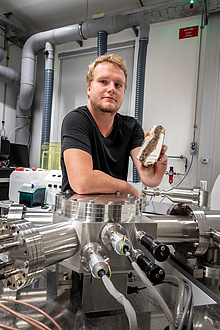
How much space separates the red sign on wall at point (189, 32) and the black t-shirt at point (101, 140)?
2377 mm

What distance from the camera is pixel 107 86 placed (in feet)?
3.13

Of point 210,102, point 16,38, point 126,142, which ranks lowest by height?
point 126,142

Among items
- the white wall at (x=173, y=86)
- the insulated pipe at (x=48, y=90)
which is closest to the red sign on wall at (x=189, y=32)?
the white wall at (x=173, y=86)

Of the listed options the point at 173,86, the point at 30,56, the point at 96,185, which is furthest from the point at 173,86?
the point at 96,185

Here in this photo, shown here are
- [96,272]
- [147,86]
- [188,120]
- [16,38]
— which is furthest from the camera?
[16,38]

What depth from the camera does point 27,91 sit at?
3.67 m

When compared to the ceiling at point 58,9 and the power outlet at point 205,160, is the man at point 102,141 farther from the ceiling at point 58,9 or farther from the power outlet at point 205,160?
the ceiling at point 58,9

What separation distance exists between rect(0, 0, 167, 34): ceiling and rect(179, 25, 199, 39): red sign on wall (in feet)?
1.72

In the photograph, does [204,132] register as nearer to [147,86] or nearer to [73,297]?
[147,86]

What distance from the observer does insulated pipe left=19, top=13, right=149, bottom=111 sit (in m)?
2.92

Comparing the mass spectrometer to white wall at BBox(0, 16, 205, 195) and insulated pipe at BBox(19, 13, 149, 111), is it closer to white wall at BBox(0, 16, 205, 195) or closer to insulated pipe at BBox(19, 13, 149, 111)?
white wall at BBox(0, 16, 205, 195)

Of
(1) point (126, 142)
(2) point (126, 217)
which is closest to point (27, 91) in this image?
(1) point (126, 142)

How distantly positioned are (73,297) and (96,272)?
160mm

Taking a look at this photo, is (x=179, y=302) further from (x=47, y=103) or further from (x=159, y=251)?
(x=47, y=103)
